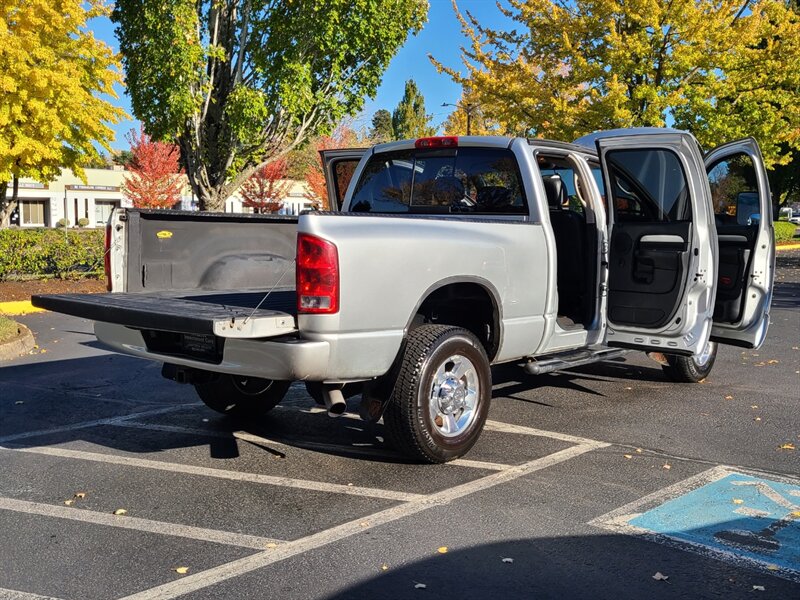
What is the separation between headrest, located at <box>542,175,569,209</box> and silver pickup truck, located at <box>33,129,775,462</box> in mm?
19

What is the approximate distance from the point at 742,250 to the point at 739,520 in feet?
11.1

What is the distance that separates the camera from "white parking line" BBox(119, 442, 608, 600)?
3.33 metres

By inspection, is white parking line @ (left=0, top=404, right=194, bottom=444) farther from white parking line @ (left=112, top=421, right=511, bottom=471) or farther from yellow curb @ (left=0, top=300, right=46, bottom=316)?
yellow curb @ (left=0, top=300, right=46, bottom=316)

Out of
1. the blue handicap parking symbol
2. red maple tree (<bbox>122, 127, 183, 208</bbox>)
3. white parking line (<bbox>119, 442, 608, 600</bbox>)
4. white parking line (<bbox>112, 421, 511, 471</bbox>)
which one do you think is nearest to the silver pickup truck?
white parking line (<bbox>112, 421, 511, 471</bbox>)

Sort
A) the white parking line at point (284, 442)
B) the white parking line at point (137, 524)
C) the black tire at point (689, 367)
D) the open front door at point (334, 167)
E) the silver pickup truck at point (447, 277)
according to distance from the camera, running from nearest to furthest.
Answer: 1. the white parking line at point (137, 524)
2. the silver pickup truck at point (447, 277)
3. the white parking line at point (284, 442)
4. the open front door at point (334, 167)
5. the black tire at point (689, 367)

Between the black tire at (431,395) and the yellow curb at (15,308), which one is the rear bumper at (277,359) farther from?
the yellow curb at (15,308)

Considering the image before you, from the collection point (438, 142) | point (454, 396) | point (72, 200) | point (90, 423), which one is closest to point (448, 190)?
point (438, 142)

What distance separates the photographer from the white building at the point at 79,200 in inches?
2301

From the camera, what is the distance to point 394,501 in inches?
172

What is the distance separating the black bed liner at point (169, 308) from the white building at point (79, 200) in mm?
53078

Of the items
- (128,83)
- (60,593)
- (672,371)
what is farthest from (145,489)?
(128,83)

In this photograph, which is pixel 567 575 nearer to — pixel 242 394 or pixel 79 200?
pixel 242 394

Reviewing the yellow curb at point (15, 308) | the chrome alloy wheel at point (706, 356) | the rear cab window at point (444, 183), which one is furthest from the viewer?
the yellow curb at point (15, 308)

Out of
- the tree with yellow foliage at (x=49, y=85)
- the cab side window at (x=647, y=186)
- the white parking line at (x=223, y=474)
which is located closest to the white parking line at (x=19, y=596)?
the white parking line at (x=223, y=474)
